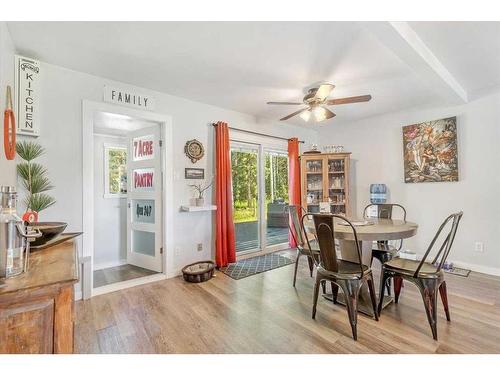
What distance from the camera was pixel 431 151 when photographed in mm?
3537

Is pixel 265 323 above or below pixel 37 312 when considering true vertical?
below

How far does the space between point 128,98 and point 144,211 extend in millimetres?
1506

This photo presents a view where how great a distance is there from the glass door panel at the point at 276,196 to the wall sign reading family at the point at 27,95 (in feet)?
10.3

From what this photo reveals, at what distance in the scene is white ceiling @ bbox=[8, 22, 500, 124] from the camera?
1845 mm

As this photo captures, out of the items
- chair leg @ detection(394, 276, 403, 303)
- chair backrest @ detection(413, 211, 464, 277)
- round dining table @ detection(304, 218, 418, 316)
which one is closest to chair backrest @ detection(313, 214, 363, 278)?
round dining table @ detection(304, 218, 418, 316)

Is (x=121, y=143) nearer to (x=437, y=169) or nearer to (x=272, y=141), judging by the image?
(x=272, y=141)

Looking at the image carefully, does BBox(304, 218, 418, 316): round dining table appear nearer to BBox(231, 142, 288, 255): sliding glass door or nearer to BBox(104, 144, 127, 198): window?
BBox(231, 142, 288, 255): sliding glass door

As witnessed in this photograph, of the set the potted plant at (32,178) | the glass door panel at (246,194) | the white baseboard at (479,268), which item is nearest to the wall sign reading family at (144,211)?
the potted plant at (32,178)

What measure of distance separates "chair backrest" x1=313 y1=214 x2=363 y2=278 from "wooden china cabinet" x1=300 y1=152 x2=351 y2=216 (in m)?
2.40

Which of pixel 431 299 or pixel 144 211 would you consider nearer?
pixel 431 299

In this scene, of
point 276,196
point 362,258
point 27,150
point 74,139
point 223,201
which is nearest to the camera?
point 27,150

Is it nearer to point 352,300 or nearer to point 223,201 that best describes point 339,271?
point 352,300

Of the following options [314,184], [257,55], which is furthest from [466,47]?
[314,184]

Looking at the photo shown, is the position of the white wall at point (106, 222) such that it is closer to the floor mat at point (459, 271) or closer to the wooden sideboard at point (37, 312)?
the wooden sideboard at point (37, 312)
